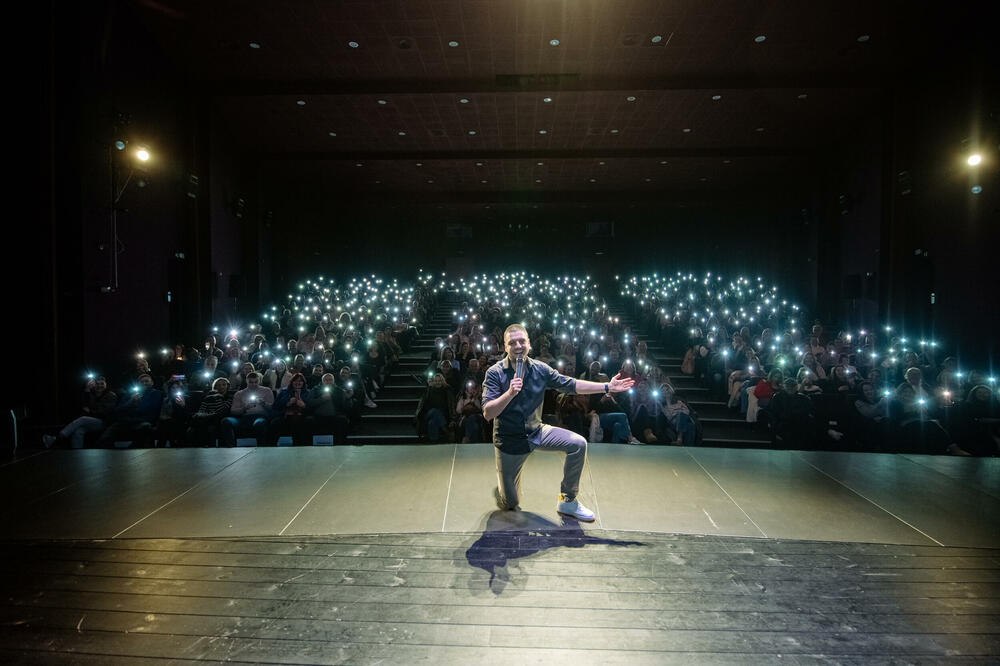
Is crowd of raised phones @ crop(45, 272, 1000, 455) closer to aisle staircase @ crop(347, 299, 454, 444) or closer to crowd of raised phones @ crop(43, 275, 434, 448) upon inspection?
crowd of raised phones @ crop(43, 275, 434, 448)

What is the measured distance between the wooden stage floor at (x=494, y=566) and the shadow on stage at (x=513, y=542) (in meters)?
0.02

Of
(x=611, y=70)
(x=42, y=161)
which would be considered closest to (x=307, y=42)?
(x=42, y=161)

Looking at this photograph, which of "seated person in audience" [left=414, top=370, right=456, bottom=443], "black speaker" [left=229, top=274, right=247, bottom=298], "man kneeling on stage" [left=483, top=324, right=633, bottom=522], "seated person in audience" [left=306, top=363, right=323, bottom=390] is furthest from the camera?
"black speaker" [left=229, top=274, right=247, bottom=298]

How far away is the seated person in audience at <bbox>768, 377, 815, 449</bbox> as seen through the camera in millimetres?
7137

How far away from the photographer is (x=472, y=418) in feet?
24.8

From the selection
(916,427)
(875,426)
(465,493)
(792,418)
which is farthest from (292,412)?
(916,427)

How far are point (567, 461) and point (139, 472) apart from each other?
14.0ft

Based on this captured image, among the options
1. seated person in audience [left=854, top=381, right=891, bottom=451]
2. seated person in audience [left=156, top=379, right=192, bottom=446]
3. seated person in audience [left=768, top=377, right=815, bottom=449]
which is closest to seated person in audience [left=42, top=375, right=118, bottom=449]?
seated person in audience [left=156, top=379, right=192, bottom=446]

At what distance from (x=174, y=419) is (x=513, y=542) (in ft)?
17.9

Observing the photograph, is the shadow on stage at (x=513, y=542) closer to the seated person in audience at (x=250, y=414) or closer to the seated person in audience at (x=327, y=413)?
the seated person in audience at (x=327, y=413)

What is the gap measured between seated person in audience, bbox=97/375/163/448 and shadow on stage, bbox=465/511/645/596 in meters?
5.28

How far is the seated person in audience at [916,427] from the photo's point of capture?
6.68 m

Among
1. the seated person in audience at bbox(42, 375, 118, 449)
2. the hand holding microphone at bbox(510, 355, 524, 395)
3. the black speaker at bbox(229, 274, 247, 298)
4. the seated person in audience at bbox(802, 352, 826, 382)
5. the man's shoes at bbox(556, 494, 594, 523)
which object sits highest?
the black speaker at bbox(229, 274, 247, 298)

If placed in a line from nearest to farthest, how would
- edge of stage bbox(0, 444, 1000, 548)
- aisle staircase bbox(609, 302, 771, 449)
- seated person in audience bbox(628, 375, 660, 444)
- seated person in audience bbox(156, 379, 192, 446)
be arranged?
1. edge of stage bbox(0, 444, 1000, 548)
2. seated person in audience bbox(156, 379, 192, 446)
3. seated person in audience bbox(628, 375, 660, 444)
4. aisle staircase bbox(609, 302, 771, 449)
